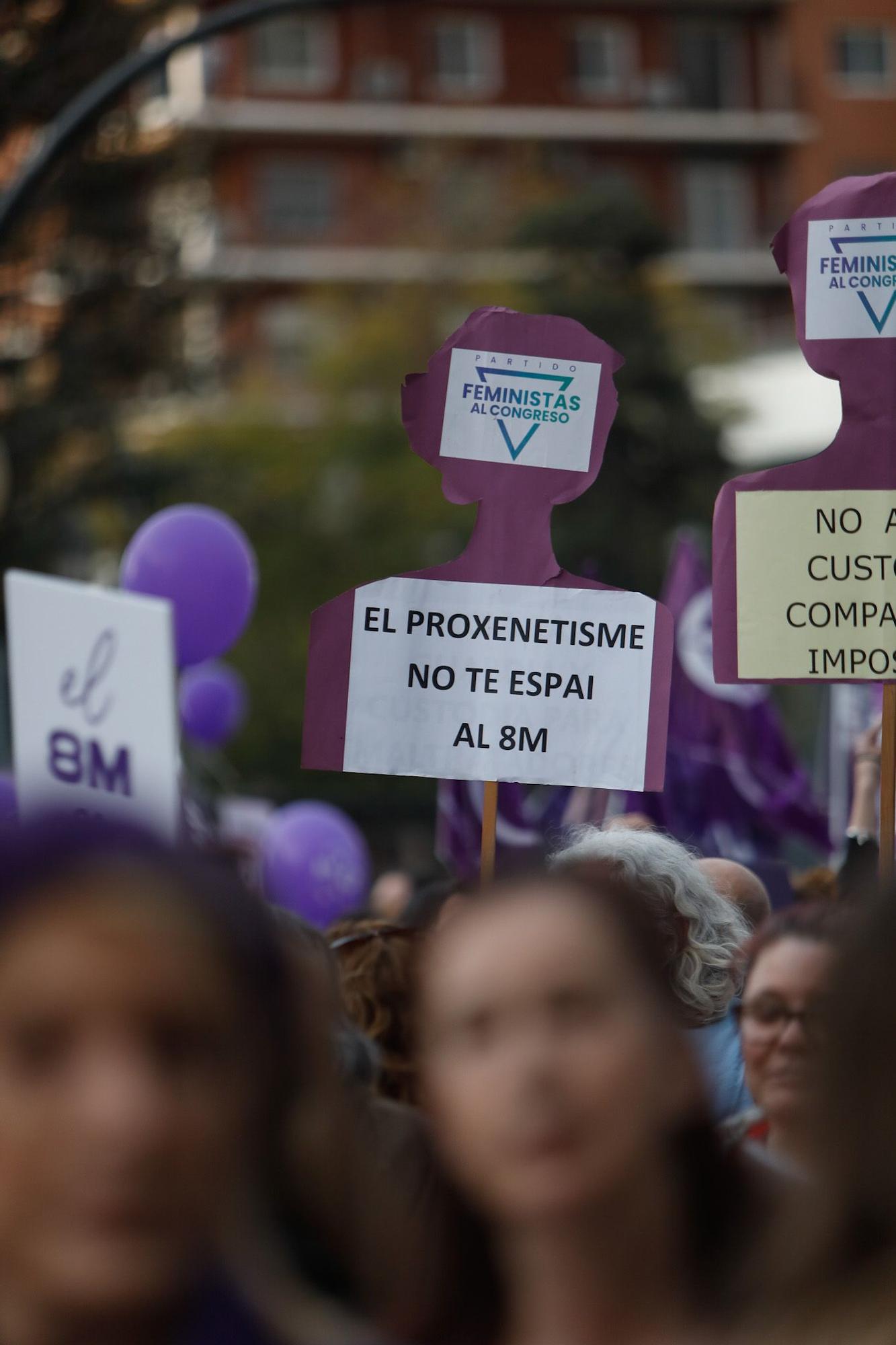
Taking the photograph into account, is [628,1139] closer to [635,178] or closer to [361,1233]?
[361,1233]

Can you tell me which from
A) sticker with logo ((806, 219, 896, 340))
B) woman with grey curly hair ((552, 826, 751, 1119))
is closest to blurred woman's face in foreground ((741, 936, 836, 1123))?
woman with grey curly hair ((552, 826, 751, 1119))

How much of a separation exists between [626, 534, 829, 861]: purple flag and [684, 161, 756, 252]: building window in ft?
140

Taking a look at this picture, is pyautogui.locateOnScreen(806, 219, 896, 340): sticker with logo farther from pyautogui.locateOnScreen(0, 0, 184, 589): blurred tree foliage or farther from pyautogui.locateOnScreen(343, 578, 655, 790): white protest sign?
pyautogui.locateOnScreen(0, 0, 184, 589): blurred tree foliage

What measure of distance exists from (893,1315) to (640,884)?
6.59 ft

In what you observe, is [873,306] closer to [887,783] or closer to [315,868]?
[887,783]

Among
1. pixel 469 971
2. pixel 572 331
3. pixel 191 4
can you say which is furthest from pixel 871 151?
pixel 469 971

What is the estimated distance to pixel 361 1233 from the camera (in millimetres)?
1355

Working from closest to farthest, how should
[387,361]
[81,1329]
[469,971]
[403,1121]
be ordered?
[81,1329]
[469,971]
[403,1121]
[387,361]

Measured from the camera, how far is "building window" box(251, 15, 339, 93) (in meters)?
47.2

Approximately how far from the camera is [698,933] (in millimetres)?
3357

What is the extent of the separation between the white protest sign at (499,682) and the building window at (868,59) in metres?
45.1

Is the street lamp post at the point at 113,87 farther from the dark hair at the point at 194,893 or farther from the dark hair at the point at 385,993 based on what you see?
the dark hair at the point at 194,893

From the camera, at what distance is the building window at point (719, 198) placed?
49.4m

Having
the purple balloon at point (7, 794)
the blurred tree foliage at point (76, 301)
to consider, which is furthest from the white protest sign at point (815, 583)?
the blurred tree foliage at point (76, 301)
